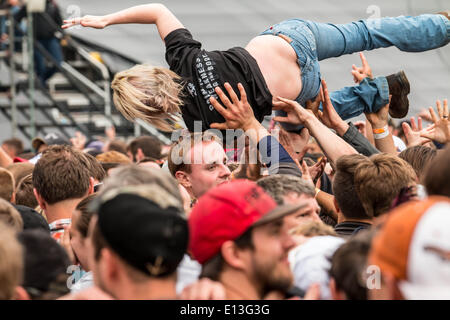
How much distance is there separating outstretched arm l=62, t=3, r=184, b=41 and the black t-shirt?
0.17ft

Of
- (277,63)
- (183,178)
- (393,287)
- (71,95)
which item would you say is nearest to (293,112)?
(277,63)

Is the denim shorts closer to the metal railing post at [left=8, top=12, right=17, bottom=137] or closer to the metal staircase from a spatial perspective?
the metal staircase

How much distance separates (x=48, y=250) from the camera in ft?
6.73

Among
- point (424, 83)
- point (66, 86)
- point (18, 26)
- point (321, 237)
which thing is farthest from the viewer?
point (66, 86)

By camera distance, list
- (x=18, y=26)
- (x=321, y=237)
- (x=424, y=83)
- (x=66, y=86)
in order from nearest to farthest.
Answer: (x=321, y=237)
(x=424, y=83)
(x=18, y=26)
(x=66, y=86)

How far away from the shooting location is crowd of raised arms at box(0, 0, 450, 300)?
1.78 m

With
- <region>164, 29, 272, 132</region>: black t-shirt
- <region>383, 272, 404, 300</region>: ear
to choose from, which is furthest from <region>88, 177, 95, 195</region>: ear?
<region>383, 272, 404, 300</region>: ear

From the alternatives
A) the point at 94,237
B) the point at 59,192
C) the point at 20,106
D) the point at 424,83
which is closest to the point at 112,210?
the point at 94,237

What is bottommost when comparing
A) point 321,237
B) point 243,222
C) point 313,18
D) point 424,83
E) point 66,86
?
point 66,86

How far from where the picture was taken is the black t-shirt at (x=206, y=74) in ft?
11.3

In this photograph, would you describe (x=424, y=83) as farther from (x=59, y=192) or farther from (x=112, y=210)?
(x=112, y=210)

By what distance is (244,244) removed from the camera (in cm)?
203

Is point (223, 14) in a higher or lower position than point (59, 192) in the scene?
lower
